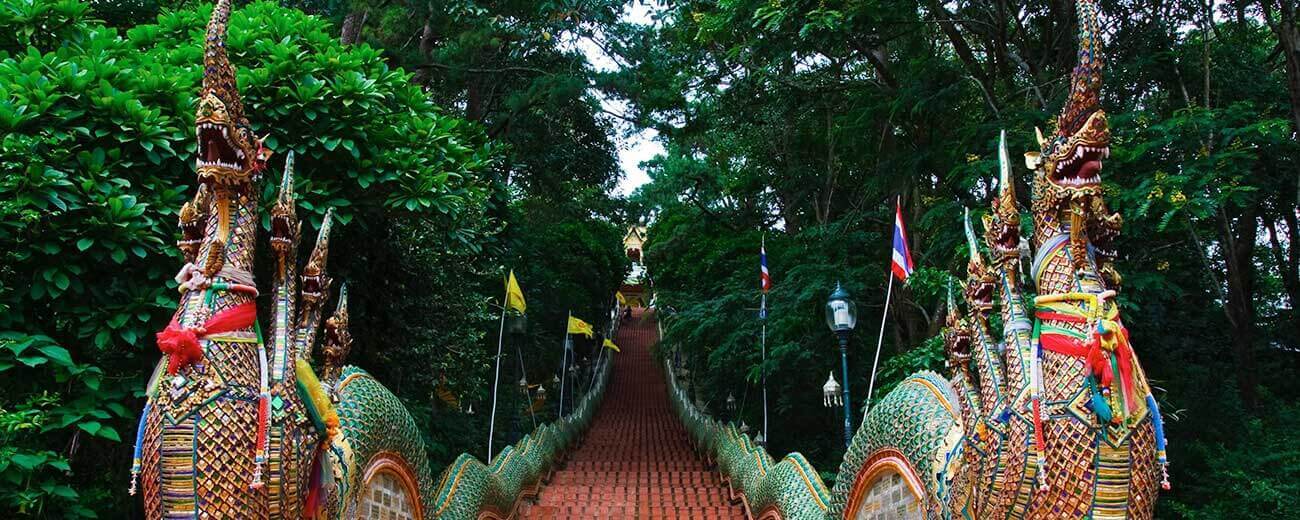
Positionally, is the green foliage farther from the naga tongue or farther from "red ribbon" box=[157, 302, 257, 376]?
"red ribbon" box=[157, 302, 257, 376]

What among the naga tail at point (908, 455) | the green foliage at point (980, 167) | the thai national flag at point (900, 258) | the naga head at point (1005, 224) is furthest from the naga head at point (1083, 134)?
the thai national flag at point (900, 258)

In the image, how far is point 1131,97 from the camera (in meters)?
8.47

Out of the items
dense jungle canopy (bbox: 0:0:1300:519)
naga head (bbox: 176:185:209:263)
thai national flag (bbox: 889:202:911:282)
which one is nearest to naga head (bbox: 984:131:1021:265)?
dense jungle canopy (bbox: 0:0:1300:519)

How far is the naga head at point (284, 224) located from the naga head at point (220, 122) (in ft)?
0.83

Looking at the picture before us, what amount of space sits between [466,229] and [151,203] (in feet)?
10.4

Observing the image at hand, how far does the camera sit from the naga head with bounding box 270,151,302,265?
3762mm

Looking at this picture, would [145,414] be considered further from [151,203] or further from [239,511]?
[151,203]

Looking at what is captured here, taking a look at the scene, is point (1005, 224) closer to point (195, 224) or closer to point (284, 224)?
point (284, 224)

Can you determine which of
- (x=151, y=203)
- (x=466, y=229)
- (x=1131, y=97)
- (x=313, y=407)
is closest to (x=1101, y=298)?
(x=313, y=407)

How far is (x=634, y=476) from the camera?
12062mm

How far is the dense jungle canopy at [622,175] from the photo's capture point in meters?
4.51

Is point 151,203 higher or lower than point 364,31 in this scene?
lower

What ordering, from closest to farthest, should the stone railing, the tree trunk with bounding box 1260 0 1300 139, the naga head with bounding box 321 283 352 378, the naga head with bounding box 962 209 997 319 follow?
1. the naga head with bounding box 962 209 997 319
2. the naga head with bounding box 321 283 352 378
3. the stone railing
4. the tree trunk with bounding box 1260 0 1300 139

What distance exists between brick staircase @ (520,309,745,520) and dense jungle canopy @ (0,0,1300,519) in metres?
1.62
